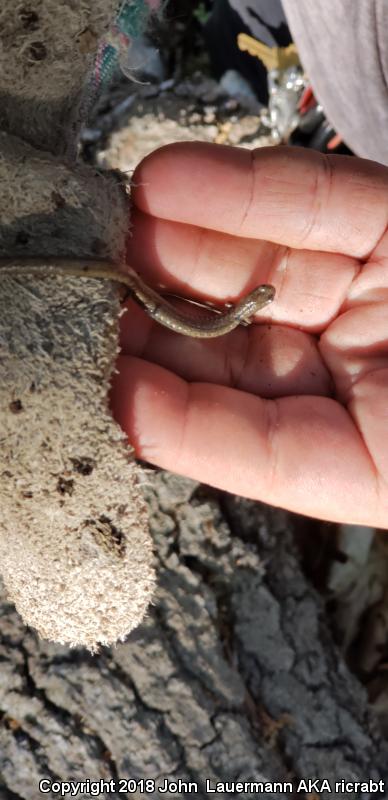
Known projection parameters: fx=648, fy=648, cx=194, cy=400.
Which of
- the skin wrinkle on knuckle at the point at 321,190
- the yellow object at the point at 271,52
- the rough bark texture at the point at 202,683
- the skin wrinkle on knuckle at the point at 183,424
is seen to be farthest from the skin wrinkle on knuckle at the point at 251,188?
the yellow object at the point at 271,52

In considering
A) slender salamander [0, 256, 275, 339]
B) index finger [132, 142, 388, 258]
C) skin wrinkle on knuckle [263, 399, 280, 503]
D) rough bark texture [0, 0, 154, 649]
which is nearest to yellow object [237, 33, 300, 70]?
index finger [132, 142, 388, 258]

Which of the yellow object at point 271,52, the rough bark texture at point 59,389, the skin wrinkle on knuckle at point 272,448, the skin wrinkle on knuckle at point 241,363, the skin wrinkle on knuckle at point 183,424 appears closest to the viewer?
the rough bark texture at point 59,389

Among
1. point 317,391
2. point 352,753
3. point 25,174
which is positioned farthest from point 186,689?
point 25,174

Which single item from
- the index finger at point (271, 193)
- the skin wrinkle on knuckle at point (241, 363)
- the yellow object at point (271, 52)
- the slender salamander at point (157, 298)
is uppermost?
the yellow object at point (271, 52)

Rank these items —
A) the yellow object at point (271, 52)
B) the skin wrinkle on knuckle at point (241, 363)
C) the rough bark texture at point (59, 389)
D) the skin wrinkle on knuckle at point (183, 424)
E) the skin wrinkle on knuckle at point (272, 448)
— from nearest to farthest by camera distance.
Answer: the rough bark texture at point (59, 389) → the skin wrinkle on knuckle at point (183, 424) → the skin wrinkle on knuckle at point (272, 448) → the skin wrinkle on knuckle at point (241, 363) → the yellow object at point (271, 52)

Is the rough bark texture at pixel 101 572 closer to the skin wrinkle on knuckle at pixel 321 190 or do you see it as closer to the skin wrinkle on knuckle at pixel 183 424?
the skin wrinkle on knuckle at pixel 183 424

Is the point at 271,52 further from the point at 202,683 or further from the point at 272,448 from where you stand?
the point at 202,683

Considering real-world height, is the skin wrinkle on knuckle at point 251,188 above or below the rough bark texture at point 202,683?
above

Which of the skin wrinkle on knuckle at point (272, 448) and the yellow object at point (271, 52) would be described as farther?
the yellow object at point (271, 52)
